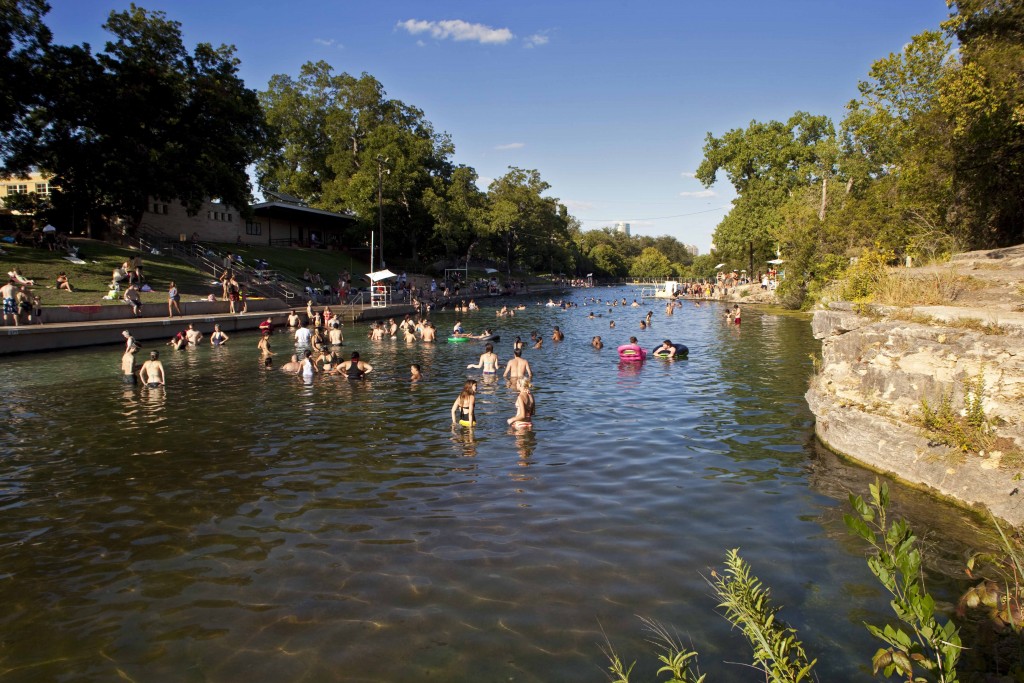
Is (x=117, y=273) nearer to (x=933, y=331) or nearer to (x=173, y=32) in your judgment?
(x=173, y=32)

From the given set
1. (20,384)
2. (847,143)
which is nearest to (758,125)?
(847,143)

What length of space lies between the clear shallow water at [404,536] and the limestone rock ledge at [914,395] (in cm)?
51

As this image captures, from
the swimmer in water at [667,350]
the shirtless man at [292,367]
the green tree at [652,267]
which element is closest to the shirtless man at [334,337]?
the shirtless man at [292,367]

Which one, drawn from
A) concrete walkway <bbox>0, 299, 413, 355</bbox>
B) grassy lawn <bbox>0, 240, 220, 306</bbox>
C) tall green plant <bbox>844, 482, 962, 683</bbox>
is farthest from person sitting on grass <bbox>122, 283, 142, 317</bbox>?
tall green plant <bbox>844, 482, 962, 683</bbox>

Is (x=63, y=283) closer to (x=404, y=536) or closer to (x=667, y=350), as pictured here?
(x=667, y=350)

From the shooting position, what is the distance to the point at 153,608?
5789mm

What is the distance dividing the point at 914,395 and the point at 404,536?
7.29 meters

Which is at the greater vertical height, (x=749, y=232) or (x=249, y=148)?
(x=249, y=148)

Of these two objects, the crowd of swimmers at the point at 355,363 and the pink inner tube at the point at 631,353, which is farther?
the pink inner tube at the point at 631,353

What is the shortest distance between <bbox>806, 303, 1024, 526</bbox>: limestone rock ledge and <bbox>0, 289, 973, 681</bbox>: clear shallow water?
0.51 metres

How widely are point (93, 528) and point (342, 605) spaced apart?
4.00 m

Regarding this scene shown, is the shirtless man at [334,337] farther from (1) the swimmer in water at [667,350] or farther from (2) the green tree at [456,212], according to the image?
(2) the green tree at [456,212]

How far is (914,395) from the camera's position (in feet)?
28.3

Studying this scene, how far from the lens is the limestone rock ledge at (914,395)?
718 centimetres
